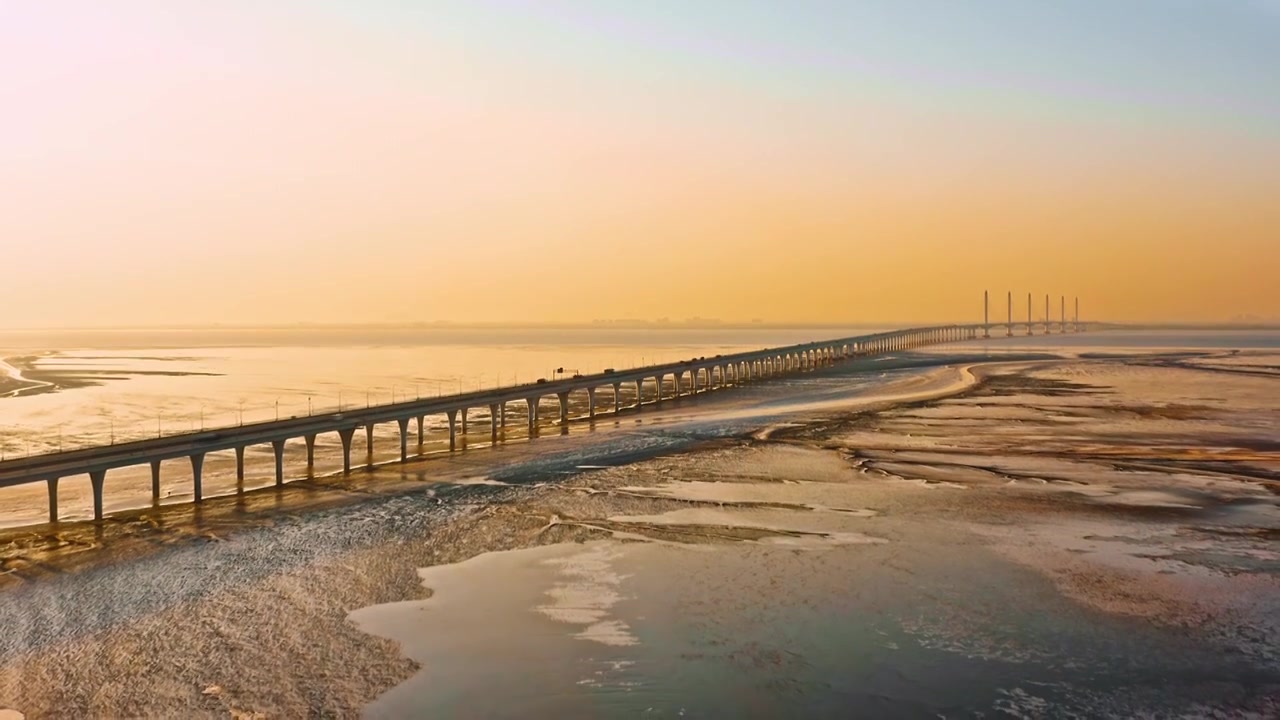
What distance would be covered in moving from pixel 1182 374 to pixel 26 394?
5614 inches

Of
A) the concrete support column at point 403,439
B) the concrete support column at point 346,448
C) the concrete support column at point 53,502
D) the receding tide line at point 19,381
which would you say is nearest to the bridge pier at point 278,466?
the concrete support column at point 346,448

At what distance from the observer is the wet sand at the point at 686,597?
2025 centimetres

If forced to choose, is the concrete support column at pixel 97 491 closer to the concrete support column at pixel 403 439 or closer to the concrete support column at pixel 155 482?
the concrete support column at pixel 155 482

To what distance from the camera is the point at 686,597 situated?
27.1m

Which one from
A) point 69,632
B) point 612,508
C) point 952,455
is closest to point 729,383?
point 952,455

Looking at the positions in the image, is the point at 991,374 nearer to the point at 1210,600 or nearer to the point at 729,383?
the point at 729,383

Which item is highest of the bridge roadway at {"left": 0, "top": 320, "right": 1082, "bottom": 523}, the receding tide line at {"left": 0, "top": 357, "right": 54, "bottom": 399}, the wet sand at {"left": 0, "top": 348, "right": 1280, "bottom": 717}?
the bridge roadway at {"left": 0, "top": 320, "right": 1082, "bottom": 523}

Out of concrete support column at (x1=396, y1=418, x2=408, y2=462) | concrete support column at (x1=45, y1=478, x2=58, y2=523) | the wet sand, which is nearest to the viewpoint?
the wet sand

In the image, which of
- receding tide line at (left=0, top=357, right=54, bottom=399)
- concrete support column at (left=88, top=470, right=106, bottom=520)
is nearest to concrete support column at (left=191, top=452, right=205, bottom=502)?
concrete support column at (left=88, top=470, right=106, bottom=520)

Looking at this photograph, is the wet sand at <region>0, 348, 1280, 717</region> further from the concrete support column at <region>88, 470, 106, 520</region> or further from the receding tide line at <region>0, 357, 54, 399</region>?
the receding tide line at <region>0, 357, 54, 399</region>

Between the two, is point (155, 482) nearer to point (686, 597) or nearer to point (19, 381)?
point (686, 597)

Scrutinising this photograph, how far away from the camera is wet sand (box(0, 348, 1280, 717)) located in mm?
20250

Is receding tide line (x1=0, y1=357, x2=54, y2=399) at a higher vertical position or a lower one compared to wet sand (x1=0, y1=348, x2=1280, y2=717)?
lower

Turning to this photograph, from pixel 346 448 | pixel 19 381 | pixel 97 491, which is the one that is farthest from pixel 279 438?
pixel 19 381
